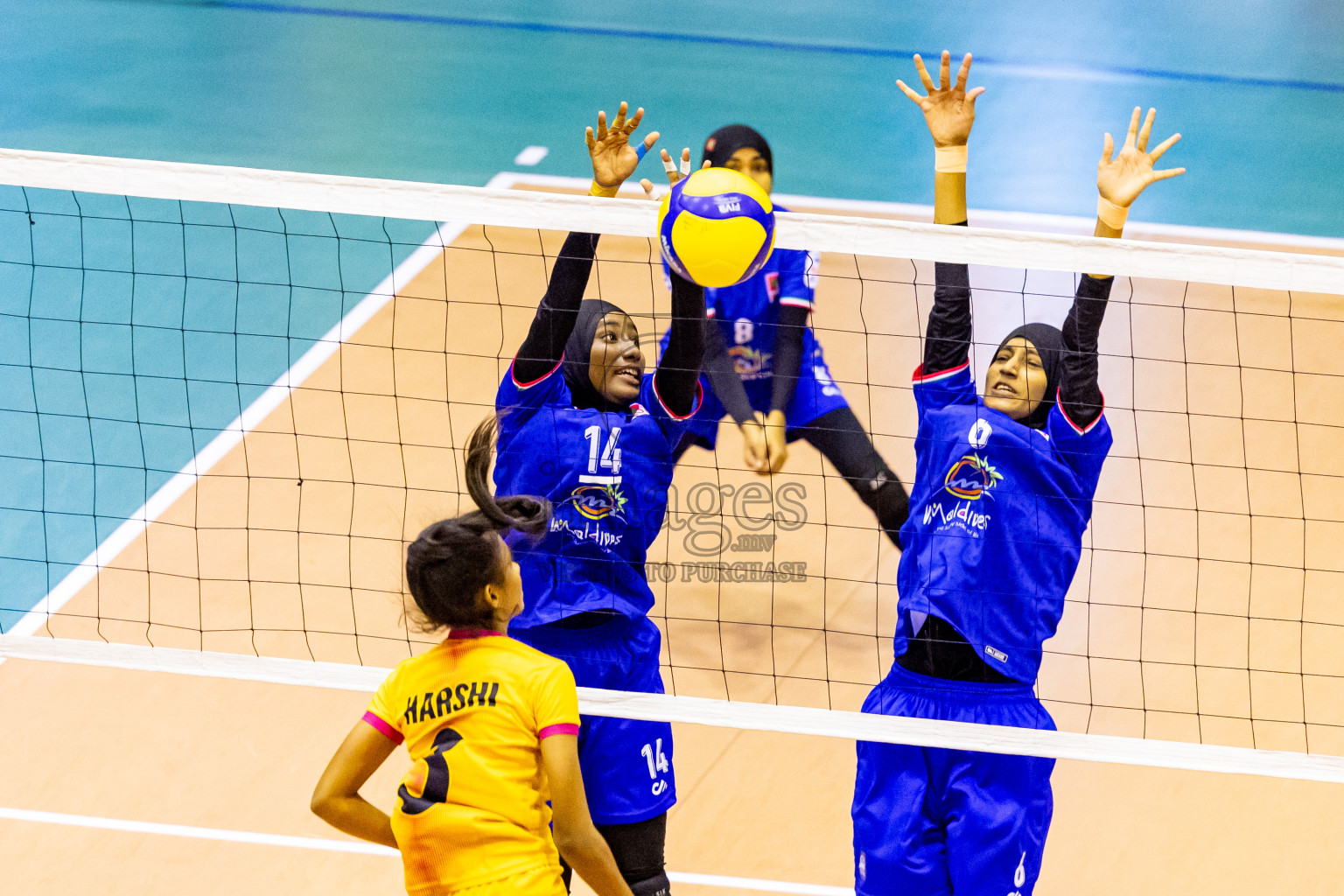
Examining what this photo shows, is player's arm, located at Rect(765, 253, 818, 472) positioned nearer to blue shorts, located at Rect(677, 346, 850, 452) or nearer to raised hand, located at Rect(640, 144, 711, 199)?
blue shorts, located at Rect(677, 346, 850, 452)

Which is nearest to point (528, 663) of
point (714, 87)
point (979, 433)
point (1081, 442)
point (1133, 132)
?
point (979, 433)

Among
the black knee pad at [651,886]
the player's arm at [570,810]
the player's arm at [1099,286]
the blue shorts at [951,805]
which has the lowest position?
the black knee pad at [651,886]

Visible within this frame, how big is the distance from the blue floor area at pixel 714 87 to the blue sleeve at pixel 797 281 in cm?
382

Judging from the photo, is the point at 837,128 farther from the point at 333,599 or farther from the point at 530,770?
the point at 530,770

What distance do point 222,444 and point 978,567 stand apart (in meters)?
4.34

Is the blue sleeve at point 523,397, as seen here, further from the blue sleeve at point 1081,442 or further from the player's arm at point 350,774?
the blue sleeve at point 1081,442

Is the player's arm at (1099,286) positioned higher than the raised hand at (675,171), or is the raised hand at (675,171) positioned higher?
the raised hand at (675,171)

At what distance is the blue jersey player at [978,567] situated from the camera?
3.46 m

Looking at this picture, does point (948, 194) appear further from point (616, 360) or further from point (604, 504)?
point (604, 504)

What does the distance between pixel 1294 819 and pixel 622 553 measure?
8.87 feet

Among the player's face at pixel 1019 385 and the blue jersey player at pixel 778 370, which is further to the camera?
the blue jersey player at pixel 778 370

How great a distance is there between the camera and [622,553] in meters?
3.90

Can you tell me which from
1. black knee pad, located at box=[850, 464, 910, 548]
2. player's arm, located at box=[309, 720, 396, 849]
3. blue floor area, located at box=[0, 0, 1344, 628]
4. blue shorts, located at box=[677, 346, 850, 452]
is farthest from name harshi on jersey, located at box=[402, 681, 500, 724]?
blue floor area, located at box=[0, 0, 1344, 628]

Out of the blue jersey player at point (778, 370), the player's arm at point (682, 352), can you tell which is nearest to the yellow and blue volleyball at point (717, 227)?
the player's arm at point (682, 352)
